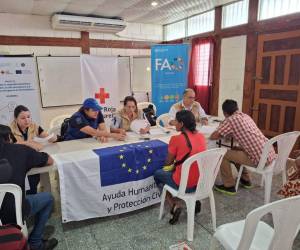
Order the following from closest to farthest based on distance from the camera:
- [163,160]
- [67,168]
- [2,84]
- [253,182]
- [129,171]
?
[67,168] < [129,171] < [163,160] < [253,182] < [2,84]

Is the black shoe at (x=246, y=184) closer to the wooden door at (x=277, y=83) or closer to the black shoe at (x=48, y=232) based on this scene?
the wooden door at (x=277, y=83)

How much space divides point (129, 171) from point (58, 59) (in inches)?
147

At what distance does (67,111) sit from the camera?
526 centimetres

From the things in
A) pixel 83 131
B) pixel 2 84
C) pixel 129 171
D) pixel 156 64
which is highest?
pixel 156 64

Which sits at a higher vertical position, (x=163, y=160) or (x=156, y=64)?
(x=156, y=64)

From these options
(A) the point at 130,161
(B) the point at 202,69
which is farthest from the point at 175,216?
(B) the point at 202,69

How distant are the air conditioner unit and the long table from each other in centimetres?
310

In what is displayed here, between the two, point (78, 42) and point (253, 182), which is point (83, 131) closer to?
point (253, 182)

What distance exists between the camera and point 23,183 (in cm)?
151

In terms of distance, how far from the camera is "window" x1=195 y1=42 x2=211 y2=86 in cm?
488

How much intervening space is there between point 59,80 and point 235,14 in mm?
3646

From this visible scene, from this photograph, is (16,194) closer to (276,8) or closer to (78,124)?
(78,124)

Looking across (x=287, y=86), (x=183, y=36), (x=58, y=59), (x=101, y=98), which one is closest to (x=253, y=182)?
(x=287, y=86)

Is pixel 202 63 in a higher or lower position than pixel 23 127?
higher
